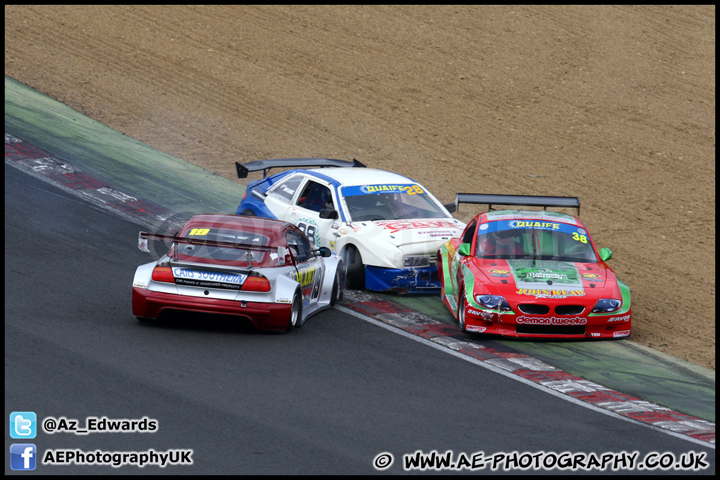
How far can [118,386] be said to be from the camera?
337 inches

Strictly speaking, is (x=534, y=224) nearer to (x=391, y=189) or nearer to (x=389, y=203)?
(x=389, y=203)

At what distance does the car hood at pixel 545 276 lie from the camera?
1101cm

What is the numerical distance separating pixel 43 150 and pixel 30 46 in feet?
24.4

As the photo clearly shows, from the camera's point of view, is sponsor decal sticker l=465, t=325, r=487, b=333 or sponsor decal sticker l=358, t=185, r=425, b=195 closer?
sponsor decal sticker l=465, t=325, r=487, b=333

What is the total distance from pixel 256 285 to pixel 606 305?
416 cm

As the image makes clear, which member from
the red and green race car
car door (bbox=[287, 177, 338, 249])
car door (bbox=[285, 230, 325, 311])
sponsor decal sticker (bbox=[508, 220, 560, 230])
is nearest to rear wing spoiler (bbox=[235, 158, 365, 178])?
car door (bbox=[287, 177, 338, 249])

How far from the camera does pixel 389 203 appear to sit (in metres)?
13.9

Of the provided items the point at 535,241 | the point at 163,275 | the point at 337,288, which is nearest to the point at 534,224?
the point at 535,241

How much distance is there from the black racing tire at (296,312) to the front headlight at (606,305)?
137 inches

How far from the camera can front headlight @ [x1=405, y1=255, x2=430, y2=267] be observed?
12.8 m

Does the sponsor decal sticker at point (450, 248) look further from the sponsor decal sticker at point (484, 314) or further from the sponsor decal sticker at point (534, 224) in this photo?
the sponsor decal sticker at point (484, 314)

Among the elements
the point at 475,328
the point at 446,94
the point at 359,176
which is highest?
the point at 446,94

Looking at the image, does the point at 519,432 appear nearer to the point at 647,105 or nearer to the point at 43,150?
the point at 43,150

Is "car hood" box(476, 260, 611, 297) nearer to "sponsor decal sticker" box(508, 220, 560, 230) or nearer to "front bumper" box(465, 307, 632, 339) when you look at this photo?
"front bumper" box(465, 307, 632, 339)
